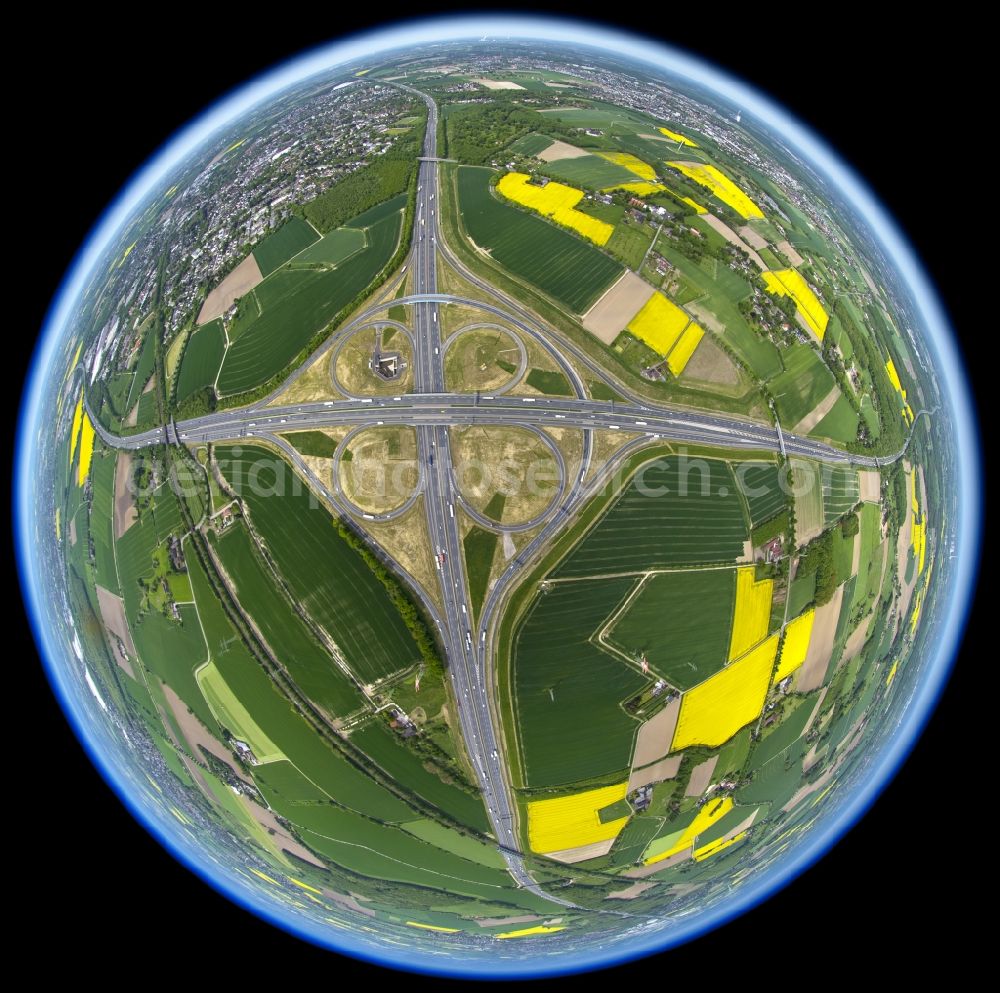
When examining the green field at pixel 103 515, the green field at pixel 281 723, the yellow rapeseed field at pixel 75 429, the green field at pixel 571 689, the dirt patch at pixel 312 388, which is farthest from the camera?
the yellow rapeseed field at pixel 75 429

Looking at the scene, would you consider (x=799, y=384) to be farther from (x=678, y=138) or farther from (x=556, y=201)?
(x=678, y=138)

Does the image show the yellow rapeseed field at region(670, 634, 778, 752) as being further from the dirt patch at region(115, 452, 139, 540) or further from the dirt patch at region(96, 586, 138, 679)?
the dirt patch at region(115, 452, 139, 540)

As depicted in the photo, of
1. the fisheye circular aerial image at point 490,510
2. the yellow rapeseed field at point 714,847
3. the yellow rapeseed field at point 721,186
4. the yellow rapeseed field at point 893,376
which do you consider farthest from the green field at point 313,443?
the yellow rapeseed field at point 893,376

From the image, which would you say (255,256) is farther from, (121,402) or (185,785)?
(185,785)

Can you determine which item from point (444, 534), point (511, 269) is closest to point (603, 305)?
point (511, 269)

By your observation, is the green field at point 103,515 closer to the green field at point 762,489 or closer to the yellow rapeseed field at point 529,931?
the yellow rapeseed field at point 529,931

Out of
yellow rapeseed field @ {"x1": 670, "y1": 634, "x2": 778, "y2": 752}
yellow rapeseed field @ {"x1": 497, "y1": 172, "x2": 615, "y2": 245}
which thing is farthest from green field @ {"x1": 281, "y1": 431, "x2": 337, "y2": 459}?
yellow rapeseed field @ {"x1": 670, "y1": 634, "x2": 778, "y2": 752}
